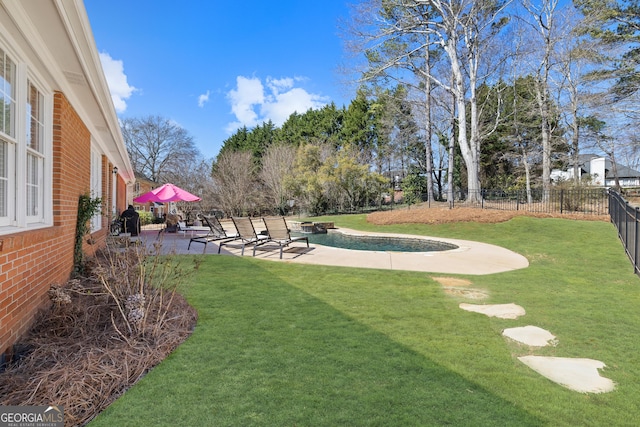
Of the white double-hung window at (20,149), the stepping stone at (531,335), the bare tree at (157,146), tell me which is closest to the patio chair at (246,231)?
the white double-hung window at (20,149)

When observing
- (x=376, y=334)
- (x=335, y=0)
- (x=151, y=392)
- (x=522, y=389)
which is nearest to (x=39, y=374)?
(x=151, y=392)

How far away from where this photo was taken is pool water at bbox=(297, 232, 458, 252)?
1175 cm

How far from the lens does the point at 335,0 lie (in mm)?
19453

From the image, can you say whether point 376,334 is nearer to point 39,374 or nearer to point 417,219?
point 39,374

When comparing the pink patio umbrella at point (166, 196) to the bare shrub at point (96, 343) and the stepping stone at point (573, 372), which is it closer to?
the bare shrub at point (96, 343)

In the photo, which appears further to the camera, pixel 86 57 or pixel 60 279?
pixel 60 279

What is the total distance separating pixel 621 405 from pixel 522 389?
604 mm

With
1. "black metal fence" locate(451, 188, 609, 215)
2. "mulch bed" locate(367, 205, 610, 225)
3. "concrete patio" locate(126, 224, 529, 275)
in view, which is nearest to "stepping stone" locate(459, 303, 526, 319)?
"concrete patio" locate(126, 224, 529, 275)

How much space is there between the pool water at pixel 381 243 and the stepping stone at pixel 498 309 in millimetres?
6741

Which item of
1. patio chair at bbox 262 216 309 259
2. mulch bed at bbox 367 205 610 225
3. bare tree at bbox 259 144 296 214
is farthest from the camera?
bare tree at bbox 259 144 296 214

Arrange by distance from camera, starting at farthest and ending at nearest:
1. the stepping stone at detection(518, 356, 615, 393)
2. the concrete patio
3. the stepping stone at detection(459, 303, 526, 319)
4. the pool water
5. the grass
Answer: the pool water, the concrete patio, the stepping stone at detection(459, 303, 526, 319), the stepping stone at detection(518, 356, 615, 393), the grass

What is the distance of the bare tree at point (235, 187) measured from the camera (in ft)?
93.9

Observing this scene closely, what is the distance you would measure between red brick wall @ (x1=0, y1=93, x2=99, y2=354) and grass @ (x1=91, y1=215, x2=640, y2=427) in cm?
140

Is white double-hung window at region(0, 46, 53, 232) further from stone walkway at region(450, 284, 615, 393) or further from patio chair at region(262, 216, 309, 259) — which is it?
patio chair at region(262, 216, 309, 259)
